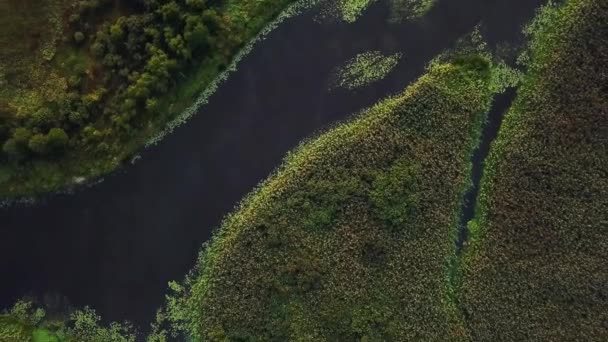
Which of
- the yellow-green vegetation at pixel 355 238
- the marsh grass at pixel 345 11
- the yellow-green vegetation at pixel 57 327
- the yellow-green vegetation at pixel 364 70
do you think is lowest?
the yellow-green vegetation at pixel 57 327

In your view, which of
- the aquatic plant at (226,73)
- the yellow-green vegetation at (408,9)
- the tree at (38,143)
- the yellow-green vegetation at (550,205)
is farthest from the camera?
the yellow-green vegetation at (408,9)

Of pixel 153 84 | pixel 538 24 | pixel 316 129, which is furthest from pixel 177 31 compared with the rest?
pixel 538 24

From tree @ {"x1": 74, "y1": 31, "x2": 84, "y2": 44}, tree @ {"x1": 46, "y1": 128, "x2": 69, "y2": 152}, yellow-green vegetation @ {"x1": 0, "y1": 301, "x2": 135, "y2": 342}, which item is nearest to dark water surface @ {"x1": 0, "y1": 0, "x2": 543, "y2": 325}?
yellow-green vegetation @ {"x1": 0, "y1": 301, "x2": 135, "y2": 342}

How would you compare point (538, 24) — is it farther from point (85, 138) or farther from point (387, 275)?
point (85, 138)

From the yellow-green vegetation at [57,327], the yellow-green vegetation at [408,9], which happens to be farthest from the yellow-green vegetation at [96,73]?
the yellow-green vegetation at [408,9]

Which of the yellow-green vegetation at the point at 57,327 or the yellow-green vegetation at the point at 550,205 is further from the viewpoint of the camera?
the yellow-green vegetation at the point at 57,327

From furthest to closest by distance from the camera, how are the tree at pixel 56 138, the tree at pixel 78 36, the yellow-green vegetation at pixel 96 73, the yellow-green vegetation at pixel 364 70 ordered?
the yellow-green vegetation at pixel 364 70 < the tree at pixel 78 36 < the yellow-green vegetation at pixel 96 73 < the tree at pixel 56 138

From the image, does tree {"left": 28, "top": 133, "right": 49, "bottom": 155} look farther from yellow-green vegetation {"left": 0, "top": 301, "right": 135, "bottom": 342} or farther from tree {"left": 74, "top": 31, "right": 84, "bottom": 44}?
yellow-green vegetation {"left": 0, "top": 301, "right": 135, "bottom": 342}

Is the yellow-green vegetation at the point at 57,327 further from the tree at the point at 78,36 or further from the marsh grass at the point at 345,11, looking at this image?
the marsh grass at the point at 345,11
